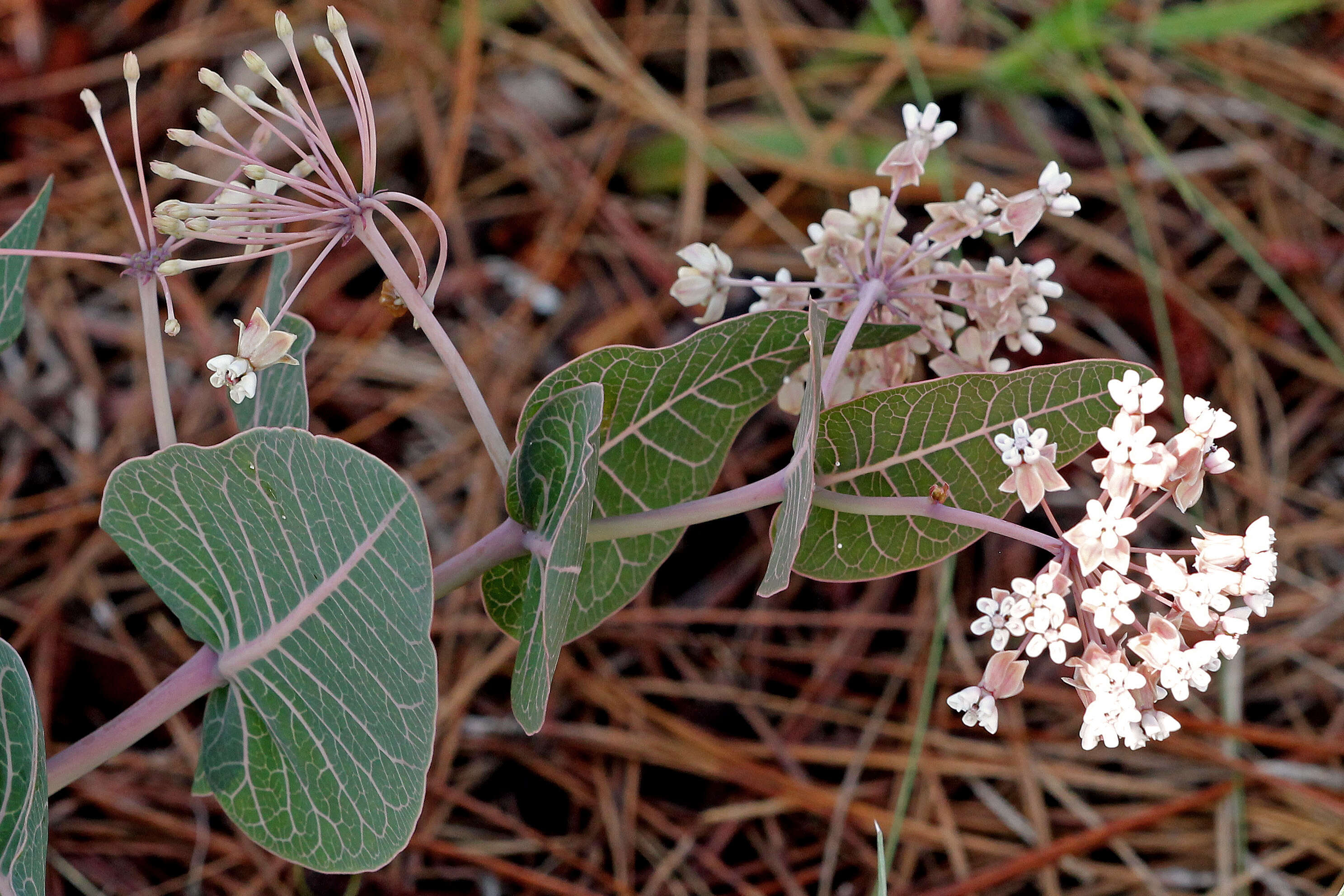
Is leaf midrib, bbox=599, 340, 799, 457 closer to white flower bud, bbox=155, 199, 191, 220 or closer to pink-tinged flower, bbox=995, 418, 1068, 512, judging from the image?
pink-tinged flower, bbox=995, 418, 1068, 512

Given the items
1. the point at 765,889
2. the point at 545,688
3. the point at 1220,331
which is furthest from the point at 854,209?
the point at 1220,331

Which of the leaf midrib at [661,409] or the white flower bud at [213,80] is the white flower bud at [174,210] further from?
the leaf midrib at [661,409]

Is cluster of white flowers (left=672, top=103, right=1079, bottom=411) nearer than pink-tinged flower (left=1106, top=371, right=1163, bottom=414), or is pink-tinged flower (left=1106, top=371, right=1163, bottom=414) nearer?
pink-tinged flower (left=1106, top=371, right=1163, bottom=414)

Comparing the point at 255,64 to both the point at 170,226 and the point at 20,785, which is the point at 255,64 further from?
the point at 20,785

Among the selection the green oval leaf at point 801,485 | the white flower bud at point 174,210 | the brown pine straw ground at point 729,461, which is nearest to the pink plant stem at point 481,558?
the green oval leaf at point 801,485

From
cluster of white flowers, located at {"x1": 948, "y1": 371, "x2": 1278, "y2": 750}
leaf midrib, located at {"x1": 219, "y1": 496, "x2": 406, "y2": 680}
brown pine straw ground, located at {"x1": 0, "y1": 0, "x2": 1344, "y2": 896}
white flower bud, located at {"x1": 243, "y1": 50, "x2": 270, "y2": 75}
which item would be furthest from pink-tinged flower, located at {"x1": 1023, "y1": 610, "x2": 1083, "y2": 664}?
brown pine straw ground, located at {"x1": 0, "y1": 0, "x2": 1344, "y2": 896}

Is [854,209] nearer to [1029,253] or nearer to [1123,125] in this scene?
[1029,253]
